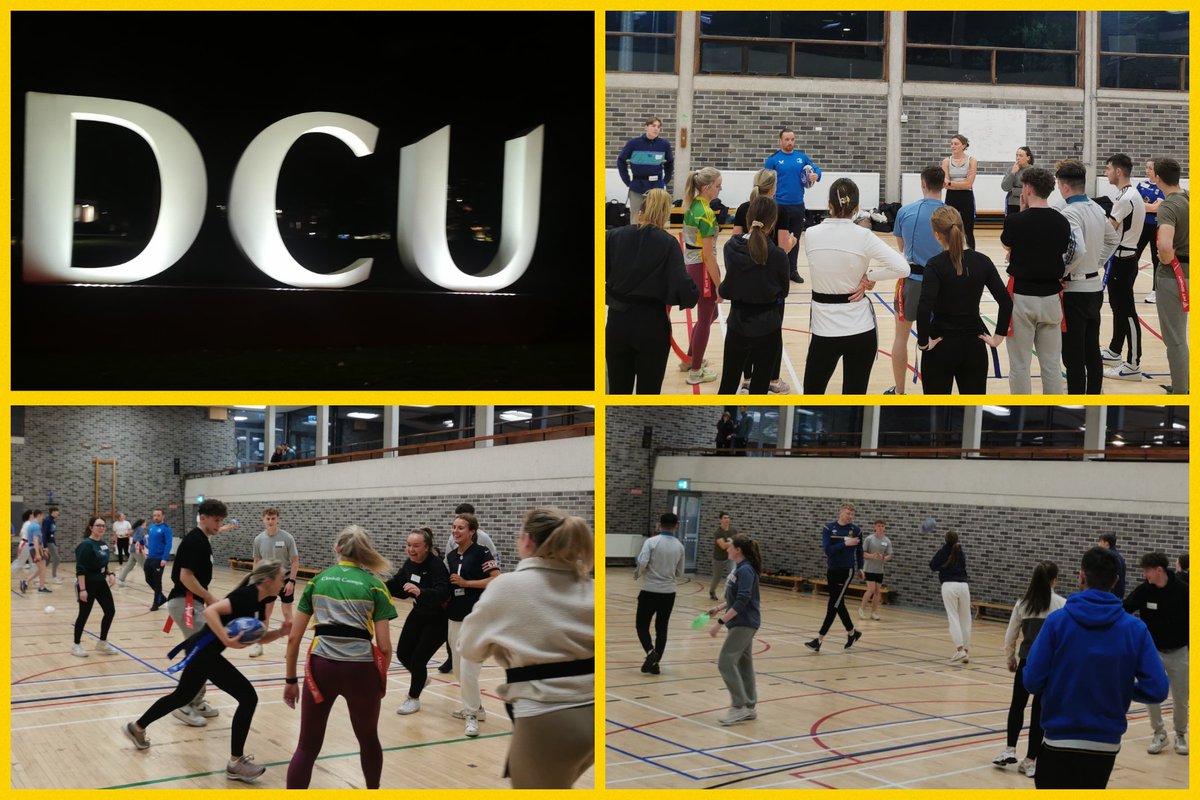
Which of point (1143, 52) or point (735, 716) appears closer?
point (735, 716)

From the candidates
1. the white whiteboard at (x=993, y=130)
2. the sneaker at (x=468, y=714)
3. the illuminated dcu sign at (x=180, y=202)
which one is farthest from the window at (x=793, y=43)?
the sneaker at (x=468, y=714)

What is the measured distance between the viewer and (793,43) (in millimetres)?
15609

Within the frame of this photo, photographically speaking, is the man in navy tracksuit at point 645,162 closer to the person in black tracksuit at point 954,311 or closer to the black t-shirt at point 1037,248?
the black t-shirt at point 1037,248

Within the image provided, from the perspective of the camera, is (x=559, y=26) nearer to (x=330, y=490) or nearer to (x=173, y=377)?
(x=173, y=377)

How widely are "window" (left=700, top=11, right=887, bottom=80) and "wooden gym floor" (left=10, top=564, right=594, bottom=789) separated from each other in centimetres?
1107

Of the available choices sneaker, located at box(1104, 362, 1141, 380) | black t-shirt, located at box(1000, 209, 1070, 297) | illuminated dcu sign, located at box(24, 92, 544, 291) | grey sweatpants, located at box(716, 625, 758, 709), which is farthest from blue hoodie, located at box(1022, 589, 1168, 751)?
illuminated dcu sign, located at box(24, 92, 544, 291)

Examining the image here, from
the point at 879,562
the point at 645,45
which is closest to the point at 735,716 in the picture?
the point at 879,562

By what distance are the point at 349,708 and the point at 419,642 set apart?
207cm

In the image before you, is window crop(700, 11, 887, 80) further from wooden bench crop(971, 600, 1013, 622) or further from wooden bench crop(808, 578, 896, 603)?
wooden bench crop(971, 600, 1013, 622)

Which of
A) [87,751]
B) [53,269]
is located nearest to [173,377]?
[53,269]

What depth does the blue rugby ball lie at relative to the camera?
4035 millimetres

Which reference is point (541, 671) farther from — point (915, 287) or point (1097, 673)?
point (915, 287)

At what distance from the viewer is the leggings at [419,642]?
5570 mm

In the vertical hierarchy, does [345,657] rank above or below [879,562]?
above
